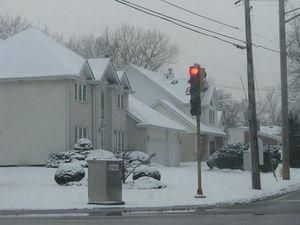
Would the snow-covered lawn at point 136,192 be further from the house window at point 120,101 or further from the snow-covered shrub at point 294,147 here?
the snow-covered shrub at point 294,147

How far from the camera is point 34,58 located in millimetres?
41031

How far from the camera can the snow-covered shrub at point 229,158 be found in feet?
142

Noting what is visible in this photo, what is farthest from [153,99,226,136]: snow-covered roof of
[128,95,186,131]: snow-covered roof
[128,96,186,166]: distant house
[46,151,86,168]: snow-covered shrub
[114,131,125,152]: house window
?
[46,151,86,168]: snow-covered shrub

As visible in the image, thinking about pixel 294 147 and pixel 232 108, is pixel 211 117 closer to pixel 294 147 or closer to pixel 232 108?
pixel 294 147

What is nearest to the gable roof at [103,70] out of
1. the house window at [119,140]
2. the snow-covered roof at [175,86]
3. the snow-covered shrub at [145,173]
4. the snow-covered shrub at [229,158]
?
the house window at [119,140]

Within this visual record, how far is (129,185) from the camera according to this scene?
26.9 meters

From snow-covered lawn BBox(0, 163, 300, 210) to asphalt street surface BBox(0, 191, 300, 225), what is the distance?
212 cm

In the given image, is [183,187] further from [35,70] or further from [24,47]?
[24,47]

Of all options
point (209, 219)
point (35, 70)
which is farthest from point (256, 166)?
point (35, 70)

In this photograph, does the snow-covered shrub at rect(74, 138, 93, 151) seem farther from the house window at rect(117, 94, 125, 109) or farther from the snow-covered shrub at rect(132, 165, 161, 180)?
the house window at rect(117, 94, 125, 109)

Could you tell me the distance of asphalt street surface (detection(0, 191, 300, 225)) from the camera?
15.5m

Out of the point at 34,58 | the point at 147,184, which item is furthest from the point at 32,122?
the point at 147,184

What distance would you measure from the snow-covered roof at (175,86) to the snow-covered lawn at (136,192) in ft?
107

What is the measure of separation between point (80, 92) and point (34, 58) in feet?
A: 11.9
